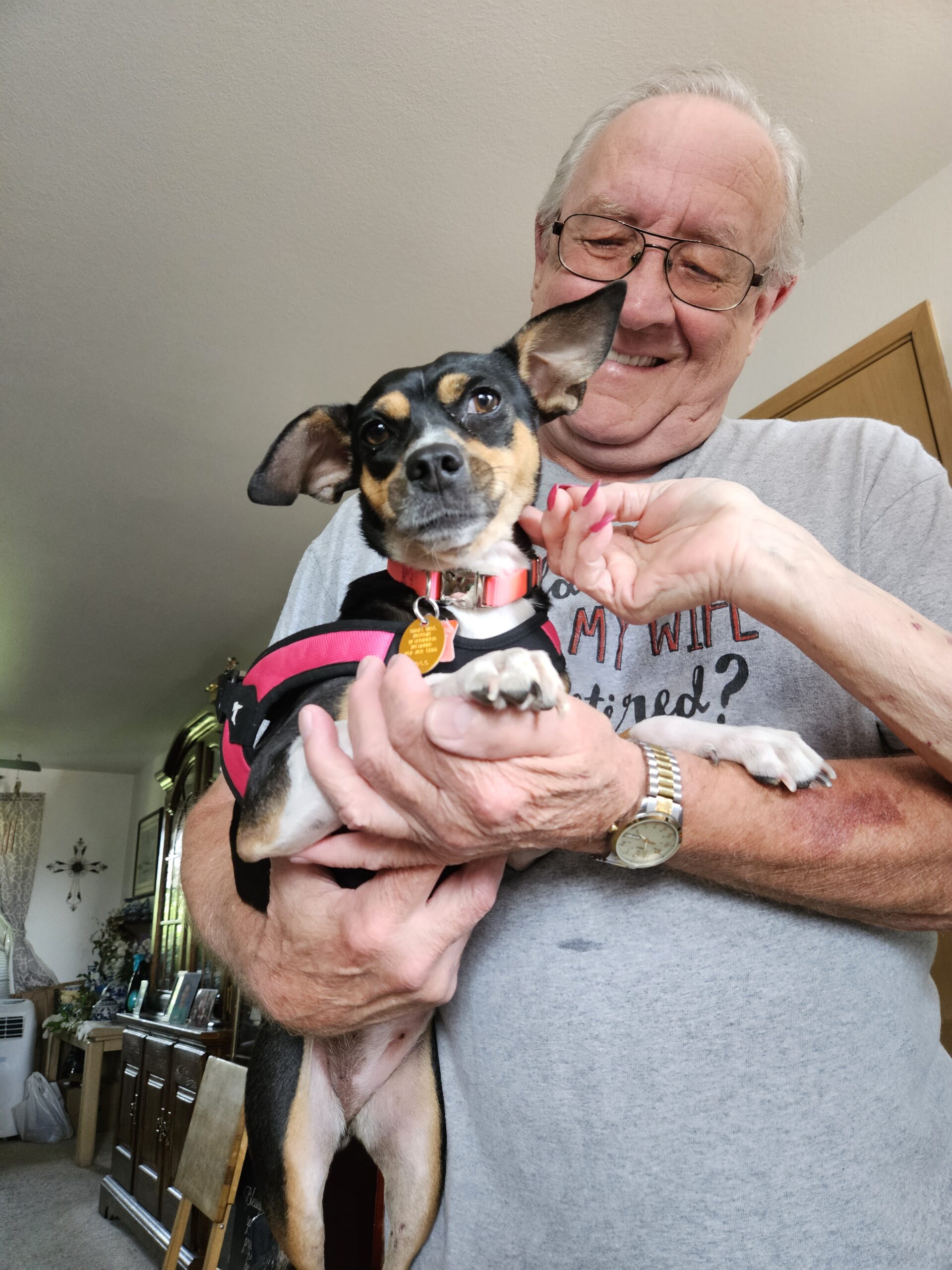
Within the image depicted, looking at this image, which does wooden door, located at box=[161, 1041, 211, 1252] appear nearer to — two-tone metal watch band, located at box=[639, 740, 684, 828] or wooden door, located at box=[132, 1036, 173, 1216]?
wooden door, located at box=[132, 1036, 173, 1216]

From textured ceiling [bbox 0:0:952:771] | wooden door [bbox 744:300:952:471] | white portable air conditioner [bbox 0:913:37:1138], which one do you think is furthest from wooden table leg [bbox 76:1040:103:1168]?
wooden door [bbox 744:300:952:471]

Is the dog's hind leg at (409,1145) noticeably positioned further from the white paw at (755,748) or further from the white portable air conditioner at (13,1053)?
the white portable air conditioner at (13,1053)

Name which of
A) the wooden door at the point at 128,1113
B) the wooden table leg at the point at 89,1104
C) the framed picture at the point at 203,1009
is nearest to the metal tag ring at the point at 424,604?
the framed picture at the point at 203,1009

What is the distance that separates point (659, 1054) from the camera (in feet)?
3.22

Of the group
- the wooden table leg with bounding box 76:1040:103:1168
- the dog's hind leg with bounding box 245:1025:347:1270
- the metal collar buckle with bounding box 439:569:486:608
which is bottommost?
the wooden table leg with bounding box 76:1040:103:1168

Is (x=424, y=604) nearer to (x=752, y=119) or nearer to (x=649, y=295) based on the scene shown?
(x=649, y=295)

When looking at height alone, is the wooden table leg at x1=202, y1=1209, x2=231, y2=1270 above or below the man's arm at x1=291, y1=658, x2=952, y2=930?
below

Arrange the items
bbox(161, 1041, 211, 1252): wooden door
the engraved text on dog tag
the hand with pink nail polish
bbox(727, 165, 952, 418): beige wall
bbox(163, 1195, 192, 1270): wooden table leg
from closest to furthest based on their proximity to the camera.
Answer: the hand with pink nail polish → the engraved text on dog tag → bbox(727, 165, 952, 418): beige wall → bbox(163, 1195, 192, 1270): wooden table leg → bbox(161, 1041, 211, 1252): wooden door

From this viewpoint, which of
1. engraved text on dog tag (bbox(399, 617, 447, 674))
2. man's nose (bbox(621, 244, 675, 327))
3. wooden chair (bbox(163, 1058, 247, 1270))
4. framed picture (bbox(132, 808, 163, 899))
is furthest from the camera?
framed picture (bbox(132, 808, 163, 899))

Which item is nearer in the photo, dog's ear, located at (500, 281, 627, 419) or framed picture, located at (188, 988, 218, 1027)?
dog's ear, located at (500, 281, 627, 419)

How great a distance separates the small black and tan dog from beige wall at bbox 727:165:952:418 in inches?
78.9

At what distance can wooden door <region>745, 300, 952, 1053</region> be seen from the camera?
8.48ft

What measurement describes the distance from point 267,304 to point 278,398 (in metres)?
0.69

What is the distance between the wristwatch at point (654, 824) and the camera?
922mm
